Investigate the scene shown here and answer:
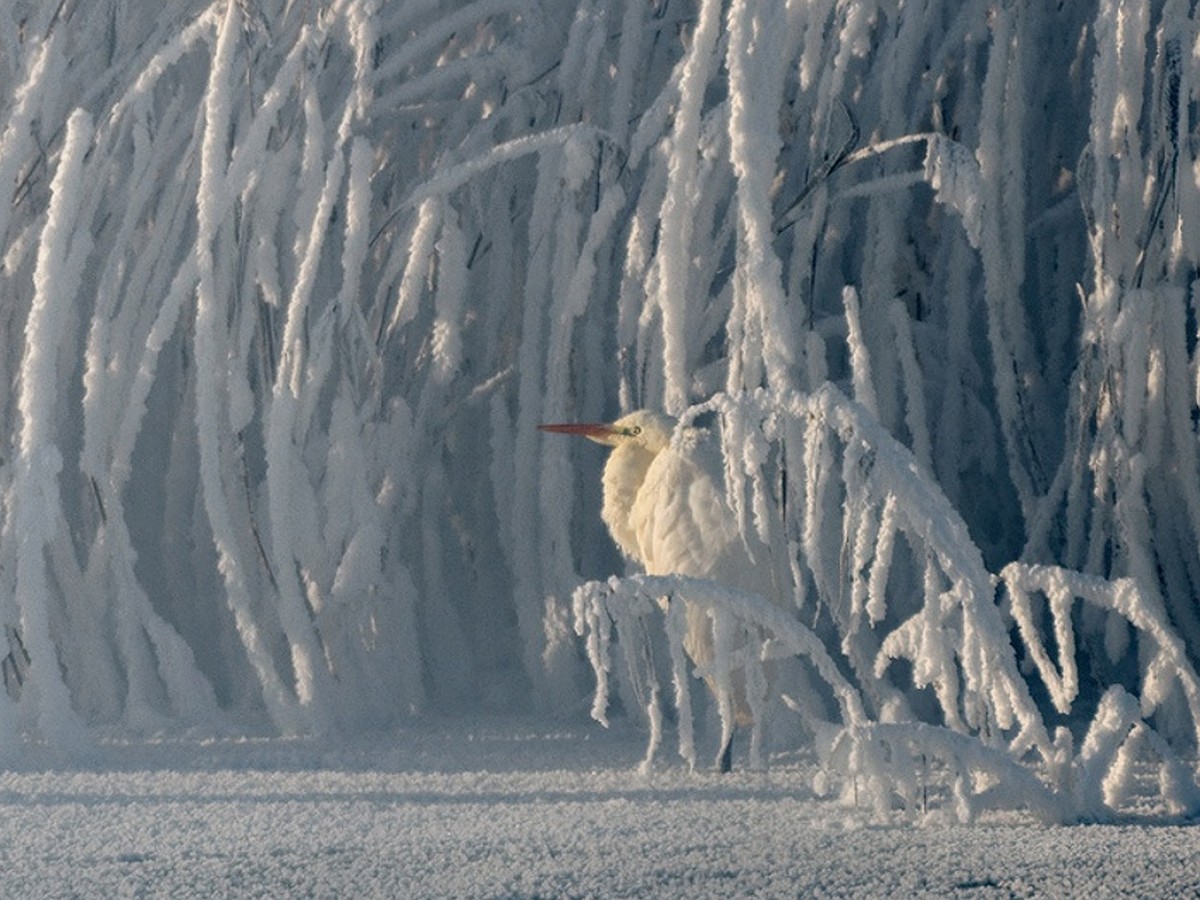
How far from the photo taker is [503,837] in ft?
6.49

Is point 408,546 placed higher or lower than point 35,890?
higher

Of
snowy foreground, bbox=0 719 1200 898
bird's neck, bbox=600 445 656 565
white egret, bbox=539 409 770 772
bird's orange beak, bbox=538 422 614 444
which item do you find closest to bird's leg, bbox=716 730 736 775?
snowy foreground, bbox=0 719 1200 898

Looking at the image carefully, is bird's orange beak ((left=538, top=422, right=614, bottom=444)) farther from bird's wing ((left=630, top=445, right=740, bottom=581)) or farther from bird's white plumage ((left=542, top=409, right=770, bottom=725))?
bird's wing ((left=630, top=445, right=740, bottom=581))

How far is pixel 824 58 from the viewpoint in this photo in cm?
299

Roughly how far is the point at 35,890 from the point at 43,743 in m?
1.07

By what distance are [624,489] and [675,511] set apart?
23 centimetres

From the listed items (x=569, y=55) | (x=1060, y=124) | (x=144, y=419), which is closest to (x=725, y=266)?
(x=569, y=55)

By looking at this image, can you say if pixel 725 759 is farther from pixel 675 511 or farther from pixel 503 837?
pixel 503 837

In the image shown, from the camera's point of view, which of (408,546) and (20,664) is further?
(408,546)

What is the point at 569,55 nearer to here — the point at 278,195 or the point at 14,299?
the point at 278,195

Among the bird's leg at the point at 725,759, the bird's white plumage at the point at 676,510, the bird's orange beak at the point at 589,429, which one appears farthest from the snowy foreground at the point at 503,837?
the bird's orange beak at the point at 589,429

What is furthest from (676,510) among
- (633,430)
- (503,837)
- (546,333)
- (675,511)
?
(503,837)

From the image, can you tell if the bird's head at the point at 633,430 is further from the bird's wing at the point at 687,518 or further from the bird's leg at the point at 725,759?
the bird's leg at the point at 725,759

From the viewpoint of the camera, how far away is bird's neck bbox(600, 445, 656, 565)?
2980mm
